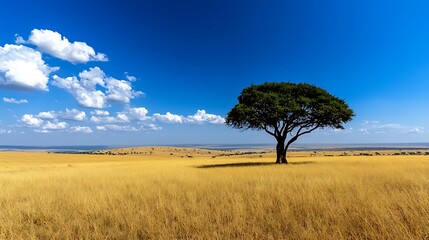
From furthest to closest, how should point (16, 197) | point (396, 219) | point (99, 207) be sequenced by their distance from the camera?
point (16, 197) → point (99, 207) → point (396, 219)

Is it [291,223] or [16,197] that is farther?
[16,197]

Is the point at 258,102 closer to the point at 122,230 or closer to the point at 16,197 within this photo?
the point at 16,197

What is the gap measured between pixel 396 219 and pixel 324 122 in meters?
30.0

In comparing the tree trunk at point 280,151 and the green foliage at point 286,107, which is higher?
the green foliage at point 286,107

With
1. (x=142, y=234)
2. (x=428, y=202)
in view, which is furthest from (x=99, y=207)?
(x=428, y=202)

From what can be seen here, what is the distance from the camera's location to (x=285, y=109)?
31906 millimetres

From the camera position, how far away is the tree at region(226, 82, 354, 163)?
107 ft

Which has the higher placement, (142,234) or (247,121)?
(247,121)

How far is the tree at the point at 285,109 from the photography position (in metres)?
32.7

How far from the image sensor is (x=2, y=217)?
8.10 m

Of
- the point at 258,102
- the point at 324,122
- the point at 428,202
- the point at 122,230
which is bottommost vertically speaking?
the point at 122,230

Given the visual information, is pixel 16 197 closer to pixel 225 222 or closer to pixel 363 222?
pixel 225 222

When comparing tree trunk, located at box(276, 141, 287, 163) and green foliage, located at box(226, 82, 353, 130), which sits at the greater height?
green foliage, located at box(226, 82, 353, 130)

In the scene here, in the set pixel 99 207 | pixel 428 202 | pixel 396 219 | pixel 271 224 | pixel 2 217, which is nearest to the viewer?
pixel 396 219
